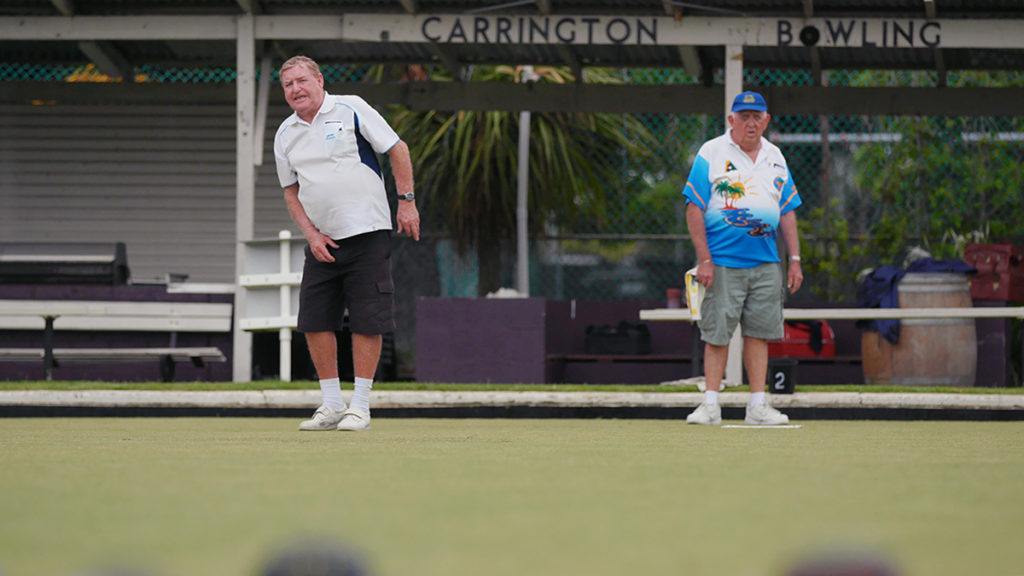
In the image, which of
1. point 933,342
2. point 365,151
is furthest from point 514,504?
point 933,342

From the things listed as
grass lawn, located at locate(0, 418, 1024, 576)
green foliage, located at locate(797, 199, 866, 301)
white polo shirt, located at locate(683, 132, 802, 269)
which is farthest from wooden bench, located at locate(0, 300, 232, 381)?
grass lawn, located at locate(0, 418, 1024, 576)

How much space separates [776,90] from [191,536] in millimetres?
10381

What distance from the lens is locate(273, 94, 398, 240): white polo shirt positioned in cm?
593

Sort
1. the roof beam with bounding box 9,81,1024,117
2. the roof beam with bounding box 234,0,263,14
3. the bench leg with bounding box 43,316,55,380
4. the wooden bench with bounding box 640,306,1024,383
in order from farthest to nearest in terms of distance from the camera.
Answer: the roof beam with bounding box 9,81,1024,117
the roof beam with bounding box 234,0,263,14
the bench leg with bounding box 43,316,55,380
the wooden bench with bounding box 640,306,1024,383

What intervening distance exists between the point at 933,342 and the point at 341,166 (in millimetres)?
5650

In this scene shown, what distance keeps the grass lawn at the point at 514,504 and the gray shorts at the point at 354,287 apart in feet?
3.17

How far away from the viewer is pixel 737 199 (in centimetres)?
680

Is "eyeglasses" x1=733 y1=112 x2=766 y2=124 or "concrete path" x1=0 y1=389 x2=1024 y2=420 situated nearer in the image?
"eyeglasses" x1=733 y1=112 x2=766 y2=124

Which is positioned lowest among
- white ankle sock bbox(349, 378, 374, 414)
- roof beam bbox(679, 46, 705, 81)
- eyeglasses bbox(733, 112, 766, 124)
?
white ankle sock bbox(349, 378, 374, 414)

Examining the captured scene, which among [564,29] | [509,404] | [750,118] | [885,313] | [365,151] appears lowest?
[509,404]

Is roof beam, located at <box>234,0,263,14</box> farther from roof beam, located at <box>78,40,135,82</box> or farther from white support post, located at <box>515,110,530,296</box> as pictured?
white support post, located at <box>515,110,530,296</box>

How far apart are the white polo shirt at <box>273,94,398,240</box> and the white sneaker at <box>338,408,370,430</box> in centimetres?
77

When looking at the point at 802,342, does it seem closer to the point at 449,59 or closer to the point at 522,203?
the point at 522,203

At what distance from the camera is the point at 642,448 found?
4750 millimetres
